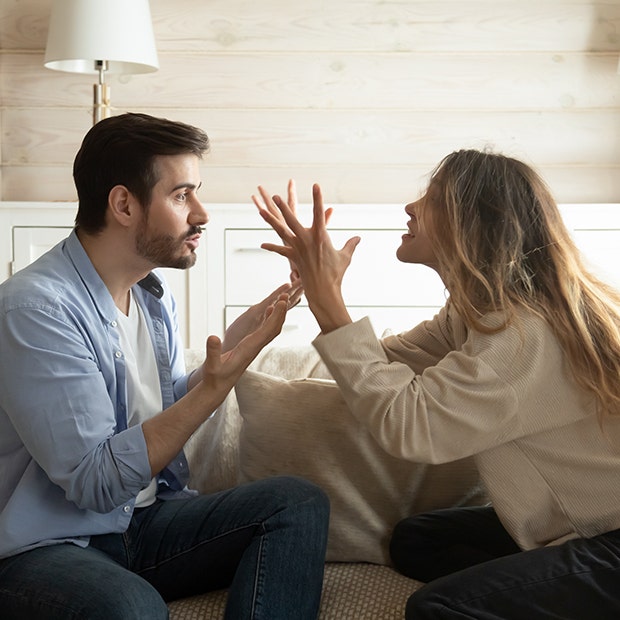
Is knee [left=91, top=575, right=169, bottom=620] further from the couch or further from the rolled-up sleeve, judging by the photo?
the couch

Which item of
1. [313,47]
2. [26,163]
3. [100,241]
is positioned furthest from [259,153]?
[100,241]

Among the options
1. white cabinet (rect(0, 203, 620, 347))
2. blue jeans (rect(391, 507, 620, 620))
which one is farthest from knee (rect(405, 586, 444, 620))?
white cabinet (rect(0, 203, 620, 347))

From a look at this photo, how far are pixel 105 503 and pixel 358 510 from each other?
0.45 metres

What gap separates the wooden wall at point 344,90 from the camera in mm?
3547

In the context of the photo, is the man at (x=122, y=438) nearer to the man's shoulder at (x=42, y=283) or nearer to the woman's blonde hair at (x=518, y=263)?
the man's shoulder at (x=42, y=283)

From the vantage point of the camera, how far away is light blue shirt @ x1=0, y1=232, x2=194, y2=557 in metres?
1.41

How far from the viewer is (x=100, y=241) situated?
1663 millimetres

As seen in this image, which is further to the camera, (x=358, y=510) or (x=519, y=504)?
(x=358, y=510)

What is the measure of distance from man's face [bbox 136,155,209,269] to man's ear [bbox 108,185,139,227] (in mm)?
19

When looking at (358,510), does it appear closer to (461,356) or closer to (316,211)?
(461,356)

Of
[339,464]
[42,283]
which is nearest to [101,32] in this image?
[42,283]

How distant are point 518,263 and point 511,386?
205 millimetres

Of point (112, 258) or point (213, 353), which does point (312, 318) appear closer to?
point (112, 258)

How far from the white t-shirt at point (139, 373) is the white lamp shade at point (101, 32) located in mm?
1620
